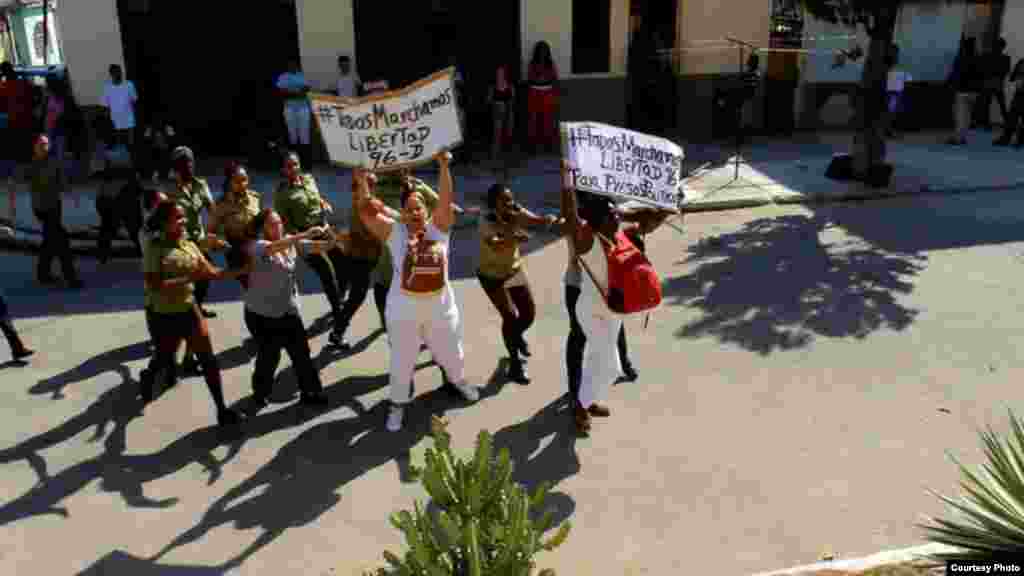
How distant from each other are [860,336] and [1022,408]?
1.61 m

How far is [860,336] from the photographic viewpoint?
→ 7.98 metres

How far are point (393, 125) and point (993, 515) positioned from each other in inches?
177

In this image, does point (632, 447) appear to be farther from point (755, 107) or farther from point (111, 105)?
point (755, 107)

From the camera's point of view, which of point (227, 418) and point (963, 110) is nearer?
point (227, 418)

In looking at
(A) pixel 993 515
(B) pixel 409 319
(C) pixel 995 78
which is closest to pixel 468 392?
(B) pixel 409 319

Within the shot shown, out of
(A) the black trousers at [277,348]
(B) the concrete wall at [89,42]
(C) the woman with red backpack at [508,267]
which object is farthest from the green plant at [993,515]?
(B) the concrete wall at [89,42]

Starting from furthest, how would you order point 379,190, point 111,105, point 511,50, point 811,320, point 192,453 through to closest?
point 511,50 → point 111,105 → point 811,320 → point 379,190 → point 192,453

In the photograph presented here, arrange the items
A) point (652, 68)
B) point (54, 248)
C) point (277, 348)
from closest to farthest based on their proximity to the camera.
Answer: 1. point (277, 348)
2. point (54, 248)
3. point (652, 68)

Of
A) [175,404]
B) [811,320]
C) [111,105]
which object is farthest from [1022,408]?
[111,105]

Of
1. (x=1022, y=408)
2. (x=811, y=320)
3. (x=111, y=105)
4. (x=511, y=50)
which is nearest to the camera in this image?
(x=1022, y=408)

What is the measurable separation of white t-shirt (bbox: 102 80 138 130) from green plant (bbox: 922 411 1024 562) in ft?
40.9

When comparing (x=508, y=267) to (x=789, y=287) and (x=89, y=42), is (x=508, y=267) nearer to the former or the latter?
(x=789, y=287)

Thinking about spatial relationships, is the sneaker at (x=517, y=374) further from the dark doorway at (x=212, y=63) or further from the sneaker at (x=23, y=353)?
the dark doorway at (x=212, y=63)

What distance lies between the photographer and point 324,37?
14680 millimetres
